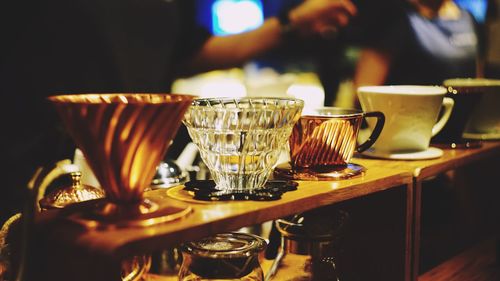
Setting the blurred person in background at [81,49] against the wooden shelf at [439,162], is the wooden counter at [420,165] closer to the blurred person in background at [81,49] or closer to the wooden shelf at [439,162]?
the wooden shelf at [439,162]

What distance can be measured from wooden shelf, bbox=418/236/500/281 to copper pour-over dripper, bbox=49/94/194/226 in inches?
29.4

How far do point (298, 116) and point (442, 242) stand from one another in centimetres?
76

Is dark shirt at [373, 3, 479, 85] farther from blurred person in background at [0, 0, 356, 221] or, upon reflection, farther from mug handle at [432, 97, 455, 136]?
mug handle at [432, 97, 455, 136]

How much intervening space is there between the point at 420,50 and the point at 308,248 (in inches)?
64.7

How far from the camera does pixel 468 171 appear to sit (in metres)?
1.74

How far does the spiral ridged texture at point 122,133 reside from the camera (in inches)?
25.2

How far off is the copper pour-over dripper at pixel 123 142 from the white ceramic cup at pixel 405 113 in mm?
465

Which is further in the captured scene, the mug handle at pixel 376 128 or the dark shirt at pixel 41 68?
the dark shirt at pixel 41 68

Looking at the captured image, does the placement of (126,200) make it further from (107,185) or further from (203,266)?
(203,266)

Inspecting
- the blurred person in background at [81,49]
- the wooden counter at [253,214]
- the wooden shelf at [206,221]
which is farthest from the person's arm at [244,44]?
the wooden shelf at [206,221]

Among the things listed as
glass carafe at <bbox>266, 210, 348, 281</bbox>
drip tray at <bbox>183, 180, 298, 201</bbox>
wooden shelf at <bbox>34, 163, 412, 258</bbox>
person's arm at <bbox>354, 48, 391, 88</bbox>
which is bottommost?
glass carafe at <bbox>266, 210, 348, 281</bbox>

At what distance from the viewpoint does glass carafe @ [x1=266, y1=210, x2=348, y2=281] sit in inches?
37.9

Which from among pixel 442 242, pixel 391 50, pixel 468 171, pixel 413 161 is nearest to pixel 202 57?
pixel 391 50

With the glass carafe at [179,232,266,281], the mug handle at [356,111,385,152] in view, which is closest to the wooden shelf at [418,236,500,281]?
the mug handle at [356,111,385,152]
